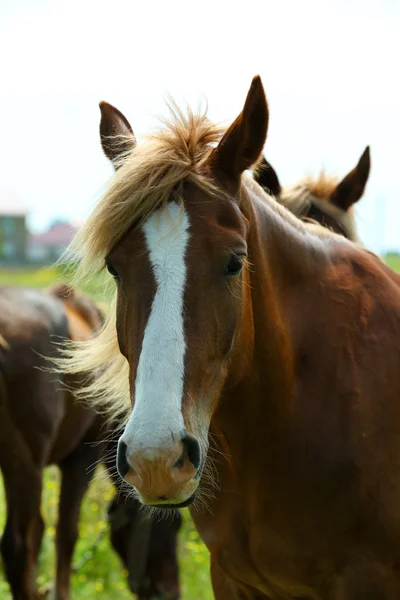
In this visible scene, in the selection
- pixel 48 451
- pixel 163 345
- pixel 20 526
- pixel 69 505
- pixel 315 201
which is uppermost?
pixel 163 345

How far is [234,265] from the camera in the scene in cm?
245

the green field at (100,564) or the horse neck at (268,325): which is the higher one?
the horse neck at (268,325)

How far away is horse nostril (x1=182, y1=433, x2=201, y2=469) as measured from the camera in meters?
2.16

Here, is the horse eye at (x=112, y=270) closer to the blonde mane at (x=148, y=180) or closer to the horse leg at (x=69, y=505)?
the blonde mane at (x=148, y=180)

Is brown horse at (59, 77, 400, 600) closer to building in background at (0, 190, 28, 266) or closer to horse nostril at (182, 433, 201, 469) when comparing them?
horse nostril at (182, 433, 201, 469)

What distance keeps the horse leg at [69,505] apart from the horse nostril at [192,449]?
3.80 m

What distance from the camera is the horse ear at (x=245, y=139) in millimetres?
2592

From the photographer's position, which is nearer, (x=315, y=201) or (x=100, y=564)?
(x=315, y=201)

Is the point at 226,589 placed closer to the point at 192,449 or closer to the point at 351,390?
the point at 351,390

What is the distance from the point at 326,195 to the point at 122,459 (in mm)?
2601

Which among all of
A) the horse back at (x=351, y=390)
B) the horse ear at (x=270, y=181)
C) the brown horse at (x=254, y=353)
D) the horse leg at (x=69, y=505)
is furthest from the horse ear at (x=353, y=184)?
the horse leg at (x=69, y=505)

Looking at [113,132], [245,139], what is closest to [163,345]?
[245,139]

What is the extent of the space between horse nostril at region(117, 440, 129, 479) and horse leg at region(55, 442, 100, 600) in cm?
375

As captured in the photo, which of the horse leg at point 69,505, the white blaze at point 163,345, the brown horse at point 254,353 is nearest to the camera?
the white blaze at point 163,345
